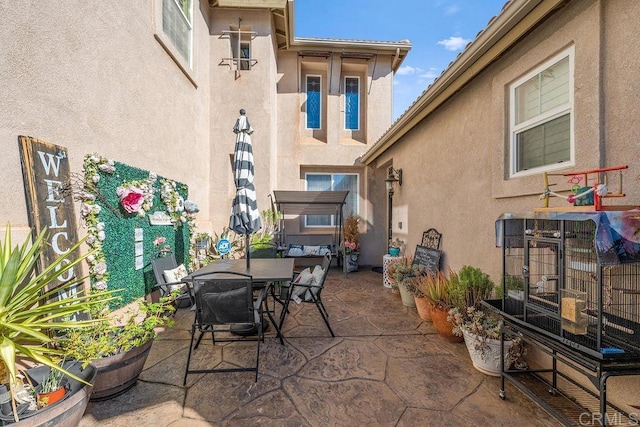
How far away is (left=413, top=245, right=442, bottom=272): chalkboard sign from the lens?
4986 mm

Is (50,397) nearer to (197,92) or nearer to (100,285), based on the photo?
(100,285)

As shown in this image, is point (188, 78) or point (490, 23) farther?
point (188, 78)

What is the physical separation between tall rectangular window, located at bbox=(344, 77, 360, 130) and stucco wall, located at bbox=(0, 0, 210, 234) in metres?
5.46

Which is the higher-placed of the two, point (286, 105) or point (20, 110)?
point (286, 105)

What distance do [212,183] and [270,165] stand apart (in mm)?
1844

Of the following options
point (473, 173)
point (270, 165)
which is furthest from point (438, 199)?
point (270, 165)

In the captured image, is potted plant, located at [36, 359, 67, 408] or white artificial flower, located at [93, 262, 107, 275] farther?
white artificial flower, located at [93, 262, 107, 275]

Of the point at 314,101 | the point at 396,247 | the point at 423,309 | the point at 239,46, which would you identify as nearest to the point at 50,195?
the point at 423,309

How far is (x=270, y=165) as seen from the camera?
829 centimetres

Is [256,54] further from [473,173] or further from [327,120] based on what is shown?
[473,173]

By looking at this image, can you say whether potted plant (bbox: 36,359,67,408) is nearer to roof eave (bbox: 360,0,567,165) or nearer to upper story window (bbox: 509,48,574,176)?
upper story window (bbox: 509,48,574,176)

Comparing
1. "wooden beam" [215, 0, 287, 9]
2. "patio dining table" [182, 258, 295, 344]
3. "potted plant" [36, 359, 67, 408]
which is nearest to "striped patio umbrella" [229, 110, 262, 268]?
"patio dining table" [182, 258, 295, 344]

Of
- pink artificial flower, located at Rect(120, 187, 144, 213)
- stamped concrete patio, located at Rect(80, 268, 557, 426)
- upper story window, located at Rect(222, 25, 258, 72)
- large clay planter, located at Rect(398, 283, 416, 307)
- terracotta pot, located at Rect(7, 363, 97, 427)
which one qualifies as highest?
upper story window, located at Rect(222, 25, 258, 72)

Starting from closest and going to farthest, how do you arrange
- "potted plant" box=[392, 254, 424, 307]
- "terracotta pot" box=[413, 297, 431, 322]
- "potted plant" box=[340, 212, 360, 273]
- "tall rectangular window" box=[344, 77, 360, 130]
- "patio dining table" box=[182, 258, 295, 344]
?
1. "patio dining table" box=[182, 258, 295, 344]
2. "terracotta pot" box=[413, 297, 431, 322]
3. "potted plant" box=[392, 254, 424, 307]
4. "potted plant" box=[340, 212, 360, 273]
5. "tall rectangular window" box=[344, 77, 360, 130]
